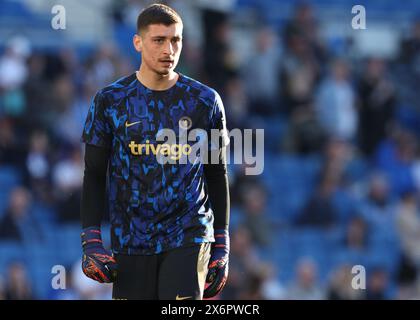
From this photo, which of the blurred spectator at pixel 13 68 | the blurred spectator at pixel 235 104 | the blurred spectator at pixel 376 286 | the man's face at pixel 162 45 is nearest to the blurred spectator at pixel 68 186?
the blurred spectator at pixel 13 68

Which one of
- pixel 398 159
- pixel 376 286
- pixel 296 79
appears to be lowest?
pixel 376 286

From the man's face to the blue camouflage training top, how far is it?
168mm

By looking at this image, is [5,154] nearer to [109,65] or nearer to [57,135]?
[57,135]

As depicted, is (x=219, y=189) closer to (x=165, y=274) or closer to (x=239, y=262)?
(x=165, y=274)

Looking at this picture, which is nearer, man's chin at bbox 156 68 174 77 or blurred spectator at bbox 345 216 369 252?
man's chin at bbox 156 68 174 77

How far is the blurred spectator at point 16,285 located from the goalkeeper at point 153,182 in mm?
5792

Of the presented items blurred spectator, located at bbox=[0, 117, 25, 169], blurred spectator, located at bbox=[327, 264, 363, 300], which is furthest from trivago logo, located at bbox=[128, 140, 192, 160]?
blurred spectator, located at bbox=[0, 117, 25, 169]

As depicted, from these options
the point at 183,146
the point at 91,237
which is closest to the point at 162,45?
the point at 183,146

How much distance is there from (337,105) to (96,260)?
30.3 feet

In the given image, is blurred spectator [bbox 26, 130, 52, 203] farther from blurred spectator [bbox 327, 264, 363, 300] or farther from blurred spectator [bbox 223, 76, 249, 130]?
blurred spectator [bbox 327, 264, 363, 300]

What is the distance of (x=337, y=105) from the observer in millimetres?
15445

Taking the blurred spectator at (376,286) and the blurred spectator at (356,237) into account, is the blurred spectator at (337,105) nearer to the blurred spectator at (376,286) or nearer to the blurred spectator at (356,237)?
the blurred spectator at (356,237)

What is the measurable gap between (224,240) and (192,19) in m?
9.88

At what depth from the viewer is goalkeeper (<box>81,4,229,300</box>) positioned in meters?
6.55
